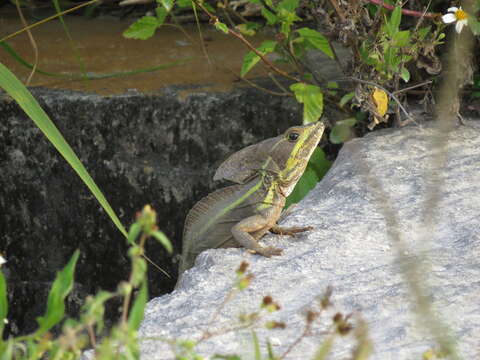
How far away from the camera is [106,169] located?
5523 millimetres

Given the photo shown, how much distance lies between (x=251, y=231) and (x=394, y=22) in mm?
1336

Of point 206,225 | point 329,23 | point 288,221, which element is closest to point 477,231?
point 288,221

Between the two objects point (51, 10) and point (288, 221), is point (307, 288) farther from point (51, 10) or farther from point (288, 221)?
point (51, 10)

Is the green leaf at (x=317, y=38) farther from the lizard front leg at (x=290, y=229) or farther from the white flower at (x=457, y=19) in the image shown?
the lizard front leg at (x=290, y=229)

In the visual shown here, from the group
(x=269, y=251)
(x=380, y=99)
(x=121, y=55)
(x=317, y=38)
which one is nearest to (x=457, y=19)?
(x=380, y=99)

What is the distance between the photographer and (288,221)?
4.09 meters

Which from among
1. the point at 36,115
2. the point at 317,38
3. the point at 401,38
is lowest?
the point at 317,38

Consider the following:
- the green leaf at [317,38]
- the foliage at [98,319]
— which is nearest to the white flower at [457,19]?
the green leaf at [317,38]

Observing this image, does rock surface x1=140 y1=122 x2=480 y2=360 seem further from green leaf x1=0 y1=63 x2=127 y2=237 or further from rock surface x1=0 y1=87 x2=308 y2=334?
rock surface x1=0 y1=87 x2=308 y2=334

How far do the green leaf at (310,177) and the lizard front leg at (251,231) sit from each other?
990 millimetres

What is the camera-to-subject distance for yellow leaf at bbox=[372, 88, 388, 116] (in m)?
4.79

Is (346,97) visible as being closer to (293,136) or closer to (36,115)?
(293,136)

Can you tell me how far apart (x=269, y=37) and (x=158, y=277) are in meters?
2.10

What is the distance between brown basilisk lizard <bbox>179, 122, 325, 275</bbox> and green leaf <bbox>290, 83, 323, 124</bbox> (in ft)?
2.51
